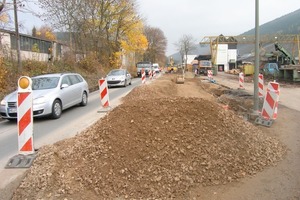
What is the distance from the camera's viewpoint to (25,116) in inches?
229

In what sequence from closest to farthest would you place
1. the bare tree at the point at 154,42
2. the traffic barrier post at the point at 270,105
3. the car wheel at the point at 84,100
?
1. the traffic barrier post at the point at 270,105
2. the car wheel at the point at 84,100
3. the bare tree at the point at 154,42

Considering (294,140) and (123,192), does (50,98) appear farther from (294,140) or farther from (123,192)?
(294,140)

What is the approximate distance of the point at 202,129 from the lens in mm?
5559

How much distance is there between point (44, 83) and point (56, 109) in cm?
136

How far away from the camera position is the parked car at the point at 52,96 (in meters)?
10.2

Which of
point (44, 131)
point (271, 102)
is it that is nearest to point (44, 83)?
point (44, 131)

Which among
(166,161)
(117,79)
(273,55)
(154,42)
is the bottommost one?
(166,161)

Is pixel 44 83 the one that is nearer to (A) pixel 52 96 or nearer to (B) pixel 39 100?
(A) pixel 52 96

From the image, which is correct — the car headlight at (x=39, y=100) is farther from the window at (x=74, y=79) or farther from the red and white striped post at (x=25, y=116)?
the red and white striped post at (x=25, y=116)

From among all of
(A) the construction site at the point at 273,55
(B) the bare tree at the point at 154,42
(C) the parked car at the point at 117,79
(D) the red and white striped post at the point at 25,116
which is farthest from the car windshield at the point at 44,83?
(B) the bare tree at the point at 154,42

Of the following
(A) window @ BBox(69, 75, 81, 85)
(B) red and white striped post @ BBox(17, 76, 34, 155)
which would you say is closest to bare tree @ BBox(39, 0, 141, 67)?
(A) window @ BBox(69, 75, 81, 85)

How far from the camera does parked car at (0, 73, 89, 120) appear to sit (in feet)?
33.5

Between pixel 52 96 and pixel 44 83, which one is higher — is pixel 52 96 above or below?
below

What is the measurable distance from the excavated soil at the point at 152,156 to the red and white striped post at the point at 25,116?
1.12 ft
